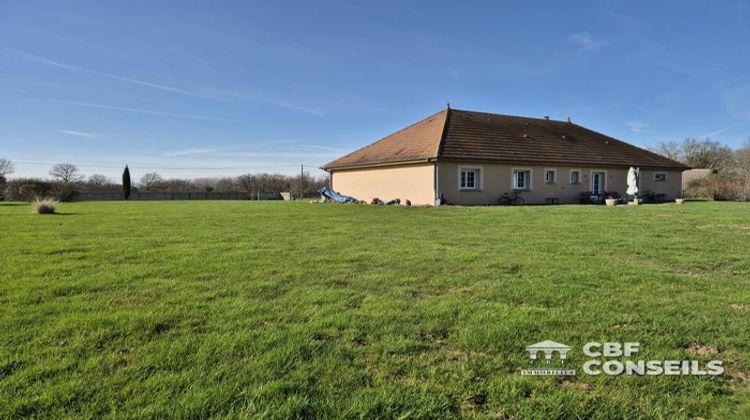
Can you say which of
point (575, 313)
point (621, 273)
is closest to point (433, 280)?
point (575, 313)

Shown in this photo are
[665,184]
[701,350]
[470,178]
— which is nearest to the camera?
[701,350]

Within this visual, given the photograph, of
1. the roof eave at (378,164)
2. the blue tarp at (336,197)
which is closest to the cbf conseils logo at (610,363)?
the roof eave at (378,164)

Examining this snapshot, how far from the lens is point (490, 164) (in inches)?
903

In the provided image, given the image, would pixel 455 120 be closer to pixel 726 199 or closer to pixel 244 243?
pixel 726 199

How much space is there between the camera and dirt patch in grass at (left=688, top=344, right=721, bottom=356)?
10.6 feet

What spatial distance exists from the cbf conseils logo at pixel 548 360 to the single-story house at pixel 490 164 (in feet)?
59.1

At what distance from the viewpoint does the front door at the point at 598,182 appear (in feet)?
86.6

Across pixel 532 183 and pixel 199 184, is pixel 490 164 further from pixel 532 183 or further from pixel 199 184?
pixel 199 184

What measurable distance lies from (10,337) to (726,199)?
1350 inches

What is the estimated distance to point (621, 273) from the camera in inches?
A: 224

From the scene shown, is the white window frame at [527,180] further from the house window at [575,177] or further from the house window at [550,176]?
the house window at [575,177]

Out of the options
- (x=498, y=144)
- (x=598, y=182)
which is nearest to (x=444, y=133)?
(x=498, y=144)

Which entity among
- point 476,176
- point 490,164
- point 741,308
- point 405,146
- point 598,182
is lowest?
point 741,308

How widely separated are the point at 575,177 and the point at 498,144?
17.7 ft
